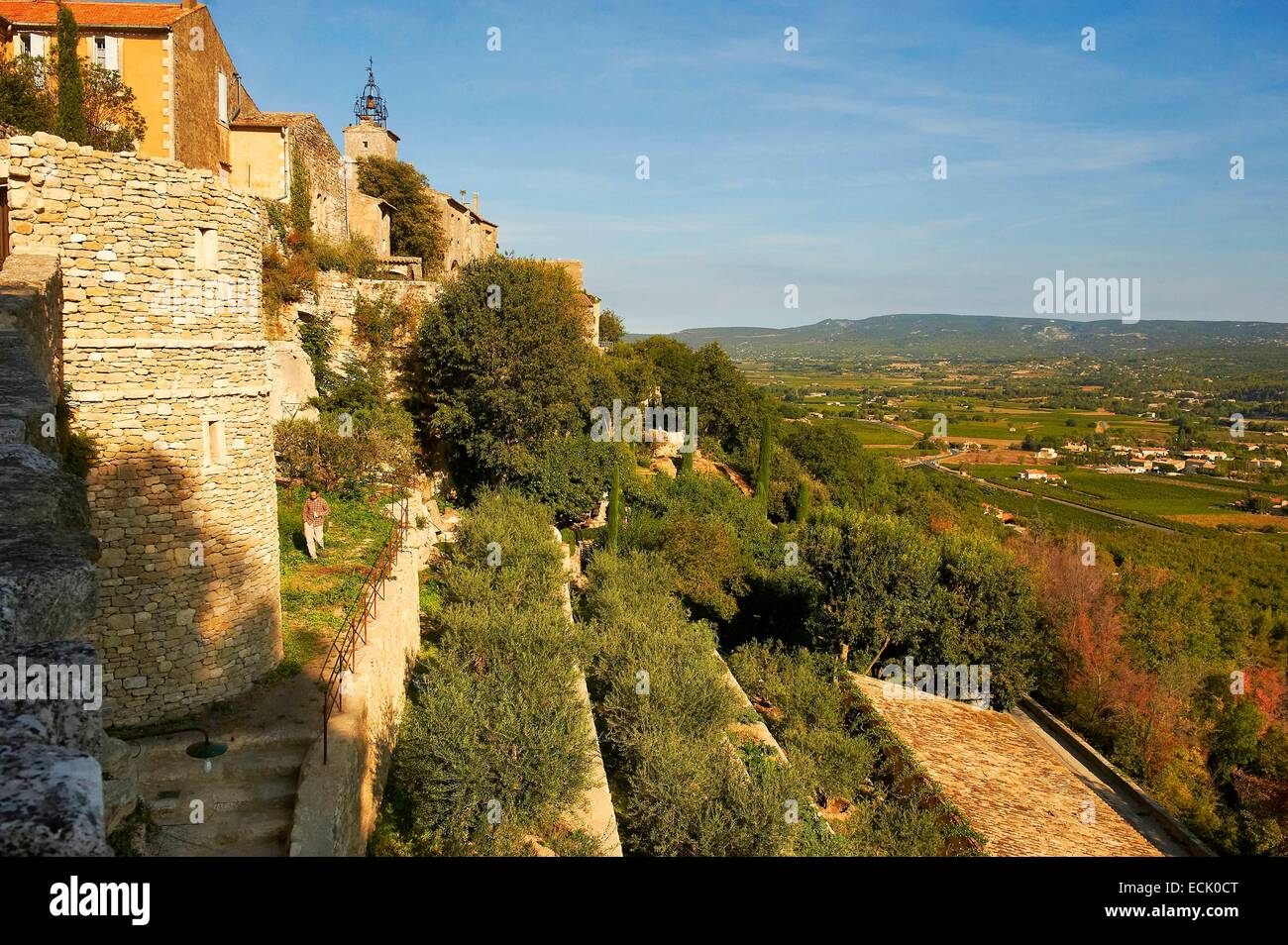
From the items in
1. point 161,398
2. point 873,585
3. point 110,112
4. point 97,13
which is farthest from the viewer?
point 873,585

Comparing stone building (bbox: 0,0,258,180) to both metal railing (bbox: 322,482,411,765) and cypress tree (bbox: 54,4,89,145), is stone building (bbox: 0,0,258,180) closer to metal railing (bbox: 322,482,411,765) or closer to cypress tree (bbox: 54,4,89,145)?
cypress tree (bbox: 54,4,89,145)

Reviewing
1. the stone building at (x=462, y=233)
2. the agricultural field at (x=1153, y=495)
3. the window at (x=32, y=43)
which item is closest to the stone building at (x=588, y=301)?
the stone building at (x=462, y=233)

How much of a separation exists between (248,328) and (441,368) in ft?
44.9

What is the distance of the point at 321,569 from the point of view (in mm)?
12820

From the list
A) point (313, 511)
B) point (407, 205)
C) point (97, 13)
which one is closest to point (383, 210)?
point (407, 205)

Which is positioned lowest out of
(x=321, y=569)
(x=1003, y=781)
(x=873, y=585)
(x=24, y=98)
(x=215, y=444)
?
(x=1003, y=781)

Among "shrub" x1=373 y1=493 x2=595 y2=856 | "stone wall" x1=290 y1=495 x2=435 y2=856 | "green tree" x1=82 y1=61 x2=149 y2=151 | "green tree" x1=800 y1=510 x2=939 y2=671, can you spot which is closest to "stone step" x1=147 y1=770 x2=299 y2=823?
"stone wall" x1=290 y1=495 x2=435 y2=856

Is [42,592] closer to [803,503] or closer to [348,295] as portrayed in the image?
[348,295]

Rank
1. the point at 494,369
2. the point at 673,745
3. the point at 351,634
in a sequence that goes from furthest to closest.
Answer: the point at 494,369 < the point at 673,745 < the point at 351,634

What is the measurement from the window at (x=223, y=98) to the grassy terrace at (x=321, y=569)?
41.5 feet

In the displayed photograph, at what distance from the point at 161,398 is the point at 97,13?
17696mm

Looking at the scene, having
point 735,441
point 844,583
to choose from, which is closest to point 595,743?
point 844,583

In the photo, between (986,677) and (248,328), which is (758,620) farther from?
(248,328)

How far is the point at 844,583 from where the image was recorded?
70.4ft
